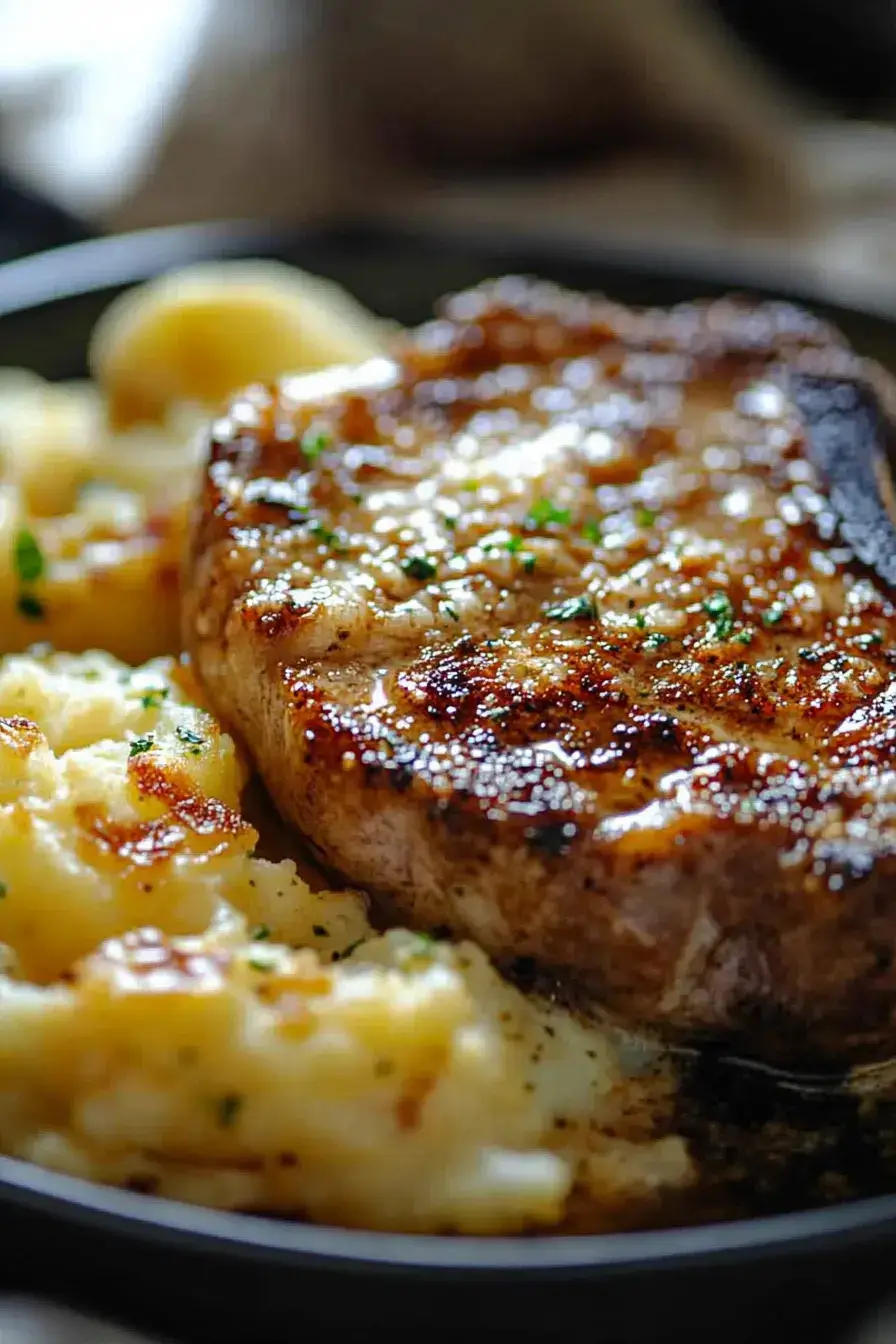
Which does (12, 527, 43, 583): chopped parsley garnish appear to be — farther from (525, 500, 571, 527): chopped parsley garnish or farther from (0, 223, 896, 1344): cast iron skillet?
(0, 223, 896, 1344): cast iron skillet

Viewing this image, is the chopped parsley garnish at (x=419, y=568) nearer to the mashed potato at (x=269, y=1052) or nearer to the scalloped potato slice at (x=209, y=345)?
the mashed potato at (x=269, y=1052)

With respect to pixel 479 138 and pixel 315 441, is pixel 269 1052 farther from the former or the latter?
pixel 479 138

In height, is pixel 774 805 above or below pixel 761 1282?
above

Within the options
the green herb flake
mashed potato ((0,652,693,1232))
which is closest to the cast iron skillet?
mashed potato ((0,652,693,1232))

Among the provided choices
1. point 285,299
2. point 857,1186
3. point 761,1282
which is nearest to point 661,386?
point 285,299

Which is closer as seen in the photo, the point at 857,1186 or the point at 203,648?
the point at 857,1186

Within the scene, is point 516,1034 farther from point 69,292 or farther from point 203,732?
point 69,292
